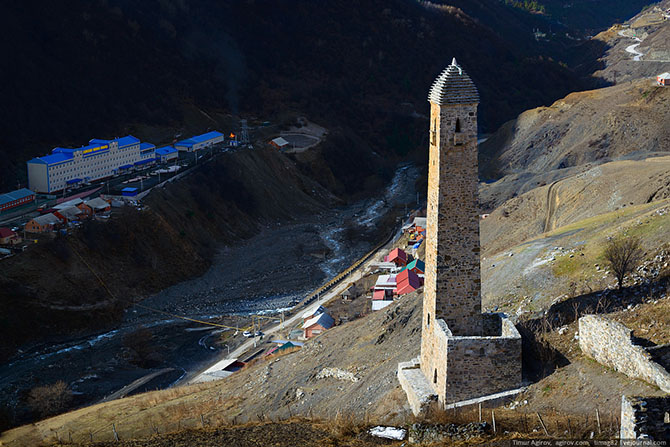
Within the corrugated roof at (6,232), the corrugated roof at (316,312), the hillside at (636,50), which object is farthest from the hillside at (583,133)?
the hillside at (636,50)

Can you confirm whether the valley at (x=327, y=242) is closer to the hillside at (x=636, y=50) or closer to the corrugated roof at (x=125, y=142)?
the hillside at (x=636, y=50)

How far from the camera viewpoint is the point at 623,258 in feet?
86.5

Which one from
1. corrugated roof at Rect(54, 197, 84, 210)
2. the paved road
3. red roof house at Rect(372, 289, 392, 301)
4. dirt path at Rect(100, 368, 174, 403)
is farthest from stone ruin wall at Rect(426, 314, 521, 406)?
corrugated roof at Rect(54, 197, 84, 210)

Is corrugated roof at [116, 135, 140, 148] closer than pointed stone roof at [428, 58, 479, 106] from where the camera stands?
No

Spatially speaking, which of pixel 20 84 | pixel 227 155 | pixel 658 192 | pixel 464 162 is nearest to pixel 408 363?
pixel 464 162

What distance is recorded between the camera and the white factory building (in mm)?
73812

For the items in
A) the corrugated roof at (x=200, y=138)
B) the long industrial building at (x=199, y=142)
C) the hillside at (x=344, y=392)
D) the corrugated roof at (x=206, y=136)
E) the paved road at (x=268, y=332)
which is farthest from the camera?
the corrugated roof at (x=206, y=136)

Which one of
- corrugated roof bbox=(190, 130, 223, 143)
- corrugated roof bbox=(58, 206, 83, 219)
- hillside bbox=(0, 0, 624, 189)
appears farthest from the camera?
hillside bbox=(0, 0, 624, 189)

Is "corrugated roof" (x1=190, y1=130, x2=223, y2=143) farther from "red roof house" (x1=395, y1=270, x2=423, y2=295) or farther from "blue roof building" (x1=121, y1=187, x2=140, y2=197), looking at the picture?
"red roof house" (x1=395, y1=270, x2=423, y2=295)

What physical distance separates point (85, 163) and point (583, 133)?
51578 millimetres

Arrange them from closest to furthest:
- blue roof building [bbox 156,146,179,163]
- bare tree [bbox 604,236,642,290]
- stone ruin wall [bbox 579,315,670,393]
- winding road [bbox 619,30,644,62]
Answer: stone ruin wall [bbox 579,315,670,393]
bare tree [bbox 604,236,642,290]
blue roof building [bbox 156,146,179,163]
winding road [bbox 619,30,644,62]

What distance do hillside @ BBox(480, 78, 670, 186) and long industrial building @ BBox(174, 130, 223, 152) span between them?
3189cm

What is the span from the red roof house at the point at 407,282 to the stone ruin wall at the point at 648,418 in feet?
124

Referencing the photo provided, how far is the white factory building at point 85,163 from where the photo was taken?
7381 centimetres
